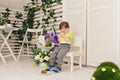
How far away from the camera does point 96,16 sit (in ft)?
9.63

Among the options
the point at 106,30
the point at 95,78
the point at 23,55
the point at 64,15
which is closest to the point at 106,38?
the point at 106,30

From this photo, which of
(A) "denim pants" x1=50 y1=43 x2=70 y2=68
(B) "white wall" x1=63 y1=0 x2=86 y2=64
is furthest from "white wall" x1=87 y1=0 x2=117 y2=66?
(A) "denim pants" x1=50 y1=43 x2=70 y2=68

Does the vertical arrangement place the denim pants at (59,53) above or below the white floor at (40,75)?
above

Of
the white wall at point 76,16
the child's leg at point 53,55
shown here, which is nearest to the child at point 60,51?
the child's leg at point 53,55

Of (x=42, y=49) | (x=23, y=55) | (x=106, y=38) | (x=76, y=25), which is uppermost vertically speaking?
(x=76, y=25)

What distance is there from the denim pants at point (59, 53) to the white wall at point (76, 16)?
1.55ft

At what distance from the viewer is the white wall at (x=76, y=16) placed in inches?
123

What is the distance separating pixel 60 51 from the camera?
107 inches

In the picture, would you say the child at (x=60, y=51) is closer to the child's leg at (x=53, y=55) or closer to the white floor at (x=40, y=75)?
the child's leg at (x=53, y=55)

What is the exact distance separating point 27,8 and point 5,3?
57cm

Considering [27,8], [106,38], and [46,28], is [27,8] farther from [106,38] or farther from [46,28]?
[106,38]

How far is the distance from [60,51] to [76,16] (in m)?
0.84

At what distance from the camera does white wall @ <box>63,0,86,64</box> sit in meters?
3.12

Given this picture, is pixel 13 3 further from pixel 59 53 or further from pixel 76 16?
pixel 59 53
